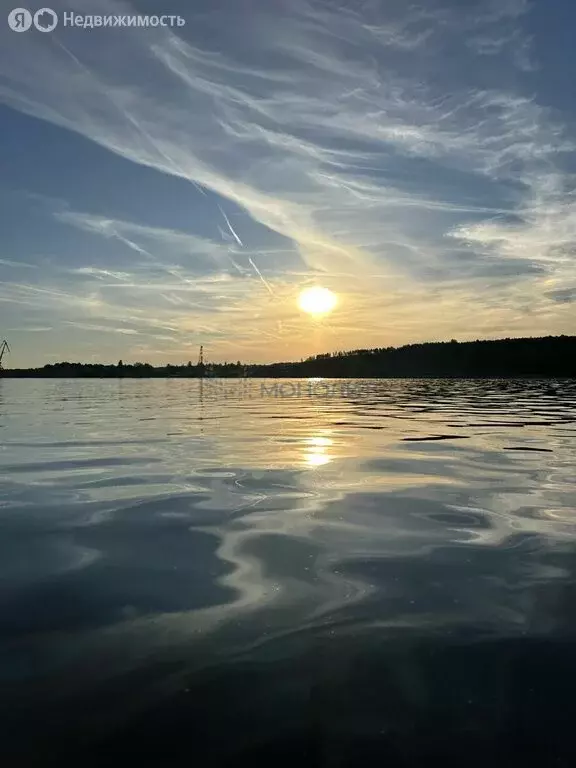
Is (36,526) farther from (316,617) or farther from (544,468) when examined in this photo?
(544,468)

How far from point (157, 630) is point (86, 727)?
57.8 inches

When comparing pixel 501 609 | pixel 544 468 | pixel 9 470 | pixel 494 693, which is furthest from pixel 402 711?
pixel 9 470

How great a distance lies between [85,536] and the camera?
850 cm

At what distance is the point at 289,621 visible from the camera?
554cm

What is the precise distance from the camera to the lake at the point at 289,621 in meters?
3.79

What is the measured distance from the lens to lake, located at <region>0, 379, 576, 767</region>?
3.79 meters

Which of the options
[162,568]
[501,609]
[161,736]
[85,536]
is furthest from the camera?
[85,536]

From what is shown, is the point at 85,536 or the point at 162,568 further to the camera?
the point at 85,536

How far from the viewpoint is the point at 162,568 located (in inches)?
279

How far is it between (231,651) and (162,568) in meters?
2.41

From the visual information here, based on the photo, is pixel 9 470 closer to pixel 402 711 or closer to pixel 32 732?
pixel 32 732

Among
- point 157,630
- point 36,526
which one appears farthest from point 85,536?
point 157,630

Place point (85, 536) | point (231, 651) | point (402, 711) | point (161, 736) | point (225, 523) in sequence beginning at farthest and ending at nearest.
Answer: point (225, 523) < point (85, 536) < point (231, 651) < point (402, 711) < point (161, 736)

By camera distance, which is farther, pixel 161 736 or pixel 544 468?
pixel 544 468
